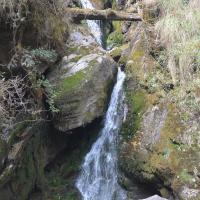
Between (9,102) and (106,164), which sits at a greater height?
(9,102)

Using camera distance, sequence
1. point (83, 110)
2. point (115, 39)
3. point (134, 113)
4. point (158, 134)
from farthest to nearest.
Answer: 1. point (115, 39)
2. point (134, 113)
3. point (83, 110)
4. point (158, 134)

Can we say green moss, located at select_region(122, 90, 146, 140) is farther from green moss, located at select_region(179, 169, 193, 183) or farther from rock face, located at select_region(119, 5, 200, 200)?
green moss, located at select_region(179, 169, 193, 183)

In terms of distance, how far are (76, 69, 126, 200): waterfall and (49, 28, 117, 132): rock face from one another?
0.80 feet

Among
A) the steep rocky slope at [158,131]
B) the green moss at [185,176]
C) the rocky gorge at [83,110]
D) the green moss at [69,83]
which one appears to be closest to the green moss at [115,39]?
the rocky gorge at [83,110]

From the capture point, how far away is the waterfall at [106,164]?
6997 millimetres

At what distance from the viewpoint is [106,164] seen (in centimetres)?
718

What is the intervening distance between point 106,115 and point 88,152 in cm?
77

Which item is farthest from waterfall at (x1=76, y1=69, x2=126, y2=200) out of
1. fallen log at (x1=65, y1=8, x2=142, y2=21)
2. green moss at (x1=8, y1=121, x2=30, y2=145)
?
green moss at (x1=8, y1=121, x2=30, y2=145)

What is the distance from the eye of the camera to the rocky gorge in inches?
231

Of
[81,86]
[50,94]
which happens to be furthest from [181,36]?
[50,94]

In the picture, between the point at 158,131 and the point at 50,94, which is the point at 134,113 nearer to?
the point at 158,131

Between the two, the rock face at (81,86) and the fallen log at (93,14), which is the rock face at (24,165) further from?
the fallen log at (93,14)

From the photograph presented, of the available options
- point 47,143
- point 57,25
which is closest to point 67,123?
point 47,143

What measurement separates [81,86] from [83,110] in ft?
1.36
